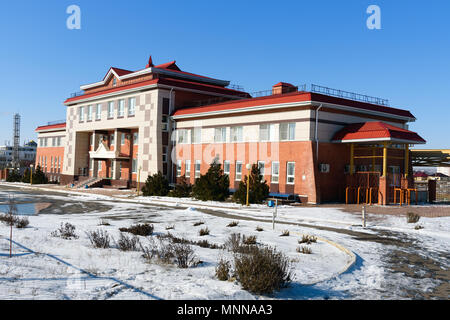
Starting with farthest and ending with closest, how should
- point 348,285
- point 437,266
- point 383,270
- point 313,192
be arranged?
point 313,192 → point 437,266 → point 383,270 → point 348,285

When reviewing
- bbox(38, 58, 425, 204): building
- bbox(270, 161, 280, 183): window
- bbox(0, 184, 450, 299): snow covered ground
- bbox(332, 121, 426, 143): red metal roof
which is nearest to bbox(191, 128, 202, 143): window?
bbox(38, 58, 425, 204): building

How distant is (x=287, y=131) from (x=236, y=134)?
5585mm

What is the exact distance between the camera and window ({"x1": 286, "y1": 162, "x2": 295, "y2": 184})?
3102 cm

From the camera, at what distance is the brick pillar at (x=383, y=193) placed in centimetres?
2842

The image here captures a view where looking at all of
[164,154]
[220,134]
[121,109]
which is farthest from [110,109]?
[220,134]

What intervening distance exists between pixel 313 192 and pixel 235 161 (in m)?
8.49

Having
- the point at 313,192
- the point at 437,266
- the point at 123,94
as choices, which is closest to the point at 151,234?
the point at 437,266

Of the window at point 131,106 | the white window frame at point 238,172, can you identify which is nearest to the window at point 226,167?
the white window frame at point 238,172

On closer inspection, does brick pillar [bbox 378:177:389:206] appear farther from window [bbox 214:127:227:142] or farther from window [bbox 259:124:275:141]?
window [bbox 214:127:227:142]

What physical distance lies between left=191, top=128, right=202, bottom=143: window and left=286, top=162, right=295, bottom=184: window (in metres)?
10.9

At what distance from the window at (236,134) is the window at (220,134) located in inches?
38.6

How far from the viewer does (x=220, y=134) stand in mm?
37156
